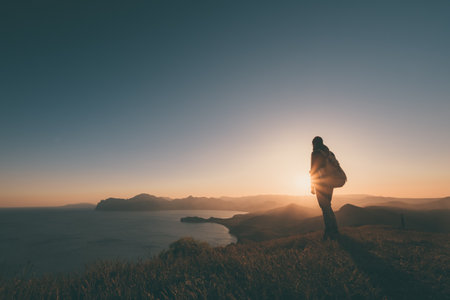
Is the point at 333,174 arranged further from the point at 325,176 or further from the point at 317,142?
the point at 317,142

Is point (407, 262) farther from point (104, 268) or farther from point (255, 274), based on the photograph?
point (104, 268)

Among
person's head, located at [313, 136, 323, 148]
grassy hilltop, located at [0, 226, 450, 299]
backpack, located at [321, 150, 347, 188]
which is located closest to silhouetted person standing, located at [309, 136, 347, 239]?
backpack, located at [321, 150, 347, 188]

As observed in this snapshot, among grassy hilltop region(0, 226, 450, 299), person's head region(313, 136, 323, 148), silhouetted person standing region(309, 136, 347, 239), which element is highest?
person's head region(313, 136, 323, 148)

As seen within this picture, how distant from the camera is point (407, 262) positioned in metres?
5.14

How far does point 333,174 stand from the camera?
1190 centimetres

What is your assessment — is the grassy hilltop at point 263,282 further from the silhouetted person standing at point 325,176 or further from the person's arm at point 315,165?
the person's arm at point 315,165

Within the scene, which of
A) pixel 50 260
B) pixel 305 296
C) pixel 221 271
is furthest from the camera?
pixel 50 260

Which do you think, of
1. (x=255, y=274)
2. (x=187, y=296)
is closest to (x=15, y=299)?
(x=187, y=296)

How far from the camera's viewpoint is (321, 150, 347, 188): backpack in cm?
1188

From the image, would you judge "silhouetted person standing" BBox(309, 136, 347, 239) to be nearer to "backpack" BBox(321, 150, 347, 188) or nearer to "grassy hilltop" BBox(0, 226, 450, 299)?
"backpack" BBox(321, 150, 347, 188)

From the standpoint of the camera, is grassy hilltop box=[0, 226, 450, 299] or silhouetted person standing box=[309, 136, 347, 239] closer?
grassy hilltop box=[0, 226, 450, 299]

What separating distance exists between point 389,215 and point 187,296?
73881 mm

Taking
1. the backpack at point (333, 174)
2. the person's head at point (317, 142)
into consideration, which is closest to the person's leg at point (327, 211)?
the backpack at point (333, 174)

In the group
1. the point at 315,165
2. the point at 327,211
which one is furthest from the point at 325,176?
the point at 327,211
